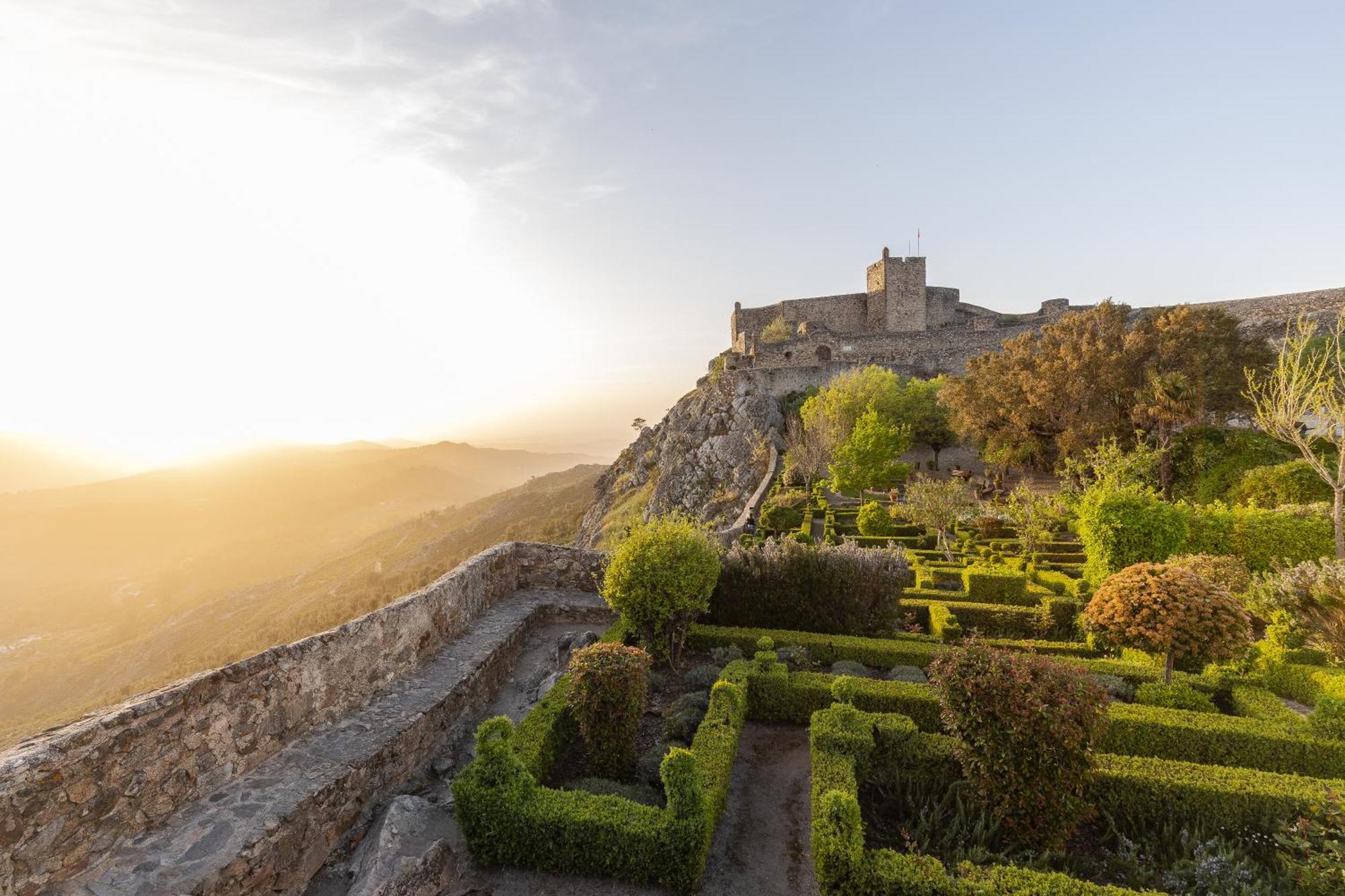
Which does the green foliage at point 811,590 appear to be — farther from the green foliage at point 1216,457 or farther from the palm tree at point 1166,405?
the green foliage at point 1216,457

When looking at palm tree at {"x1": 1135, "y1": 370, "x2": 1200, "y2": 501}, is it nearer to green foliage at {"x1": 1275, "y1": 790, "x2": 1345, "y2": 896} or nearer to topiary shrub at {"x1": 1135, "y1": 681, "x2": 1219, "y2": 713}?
topiary shrub at {"x1": 1135, "y1": 681, "x2": 1219, "y2": 713}

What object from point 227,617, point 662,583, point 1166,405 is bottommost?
point 227,617

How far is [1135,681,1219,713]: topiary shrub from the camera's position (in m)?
7.05

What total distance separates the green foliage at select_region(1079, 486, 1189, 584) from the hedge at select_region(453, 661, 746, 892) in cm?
1064

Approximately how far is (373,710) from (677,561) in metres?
4.62

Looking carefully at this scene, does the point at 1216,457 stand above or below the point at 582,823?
above

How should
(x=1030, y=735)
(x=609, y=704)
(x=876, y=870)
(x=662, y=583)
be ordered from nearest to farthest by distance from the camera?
(x=876, y=870) → (x=1030, y=735) → (x=609, y=704) → (x=662, y=583)

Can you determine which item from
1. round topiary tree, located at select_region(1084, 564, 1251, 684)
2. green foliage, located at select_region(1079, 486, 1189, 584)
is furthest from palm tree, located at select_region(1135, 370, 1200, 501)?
round topiary tree, located at select_region(1084, 564, 1251, 684)

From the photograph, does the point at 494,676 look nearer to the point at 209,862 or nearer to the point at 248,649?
the point at 209,862

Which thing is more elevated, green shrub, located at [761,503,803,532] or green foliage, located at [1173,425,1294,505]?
green foliage, located at [1173,425,1294,505]

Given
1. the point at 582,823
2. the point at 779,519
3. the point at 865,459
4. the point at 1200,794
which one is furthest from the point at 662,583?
the point at 865,459

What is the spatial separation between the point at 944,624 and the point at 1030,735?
5914 mm

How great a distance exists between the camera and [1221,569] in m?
9.54

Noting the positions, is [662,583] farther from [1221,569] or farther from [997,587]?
[1221,569]
